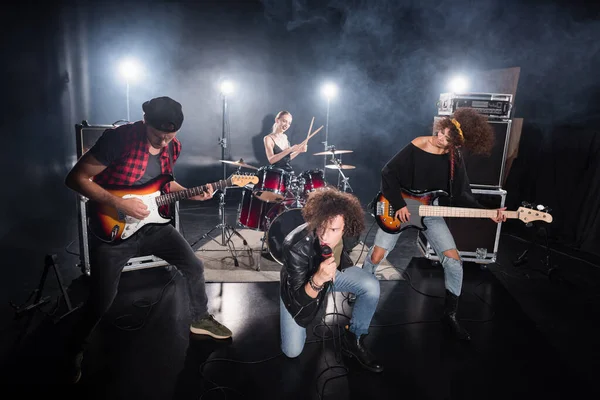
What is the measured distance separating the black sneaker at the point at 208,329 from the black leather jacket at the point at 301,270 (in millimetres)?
814

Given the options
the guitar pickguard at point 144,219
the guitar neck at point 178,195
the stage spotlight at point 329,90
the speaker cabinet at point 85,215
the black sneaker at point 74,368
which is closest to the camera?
the black sneaker at point 74,368

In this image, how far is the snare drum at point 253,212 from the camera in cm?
491

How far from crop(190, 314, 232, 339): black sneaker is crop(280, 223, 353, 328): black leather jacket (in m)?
0.81

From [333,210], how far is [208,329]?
1.52 metres

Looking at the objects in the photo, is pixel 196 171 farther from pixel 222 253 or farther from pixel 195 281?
pixel 195 281

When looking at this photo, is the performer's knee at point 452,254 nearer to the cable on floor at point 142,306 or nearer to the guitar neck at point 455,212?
the guitar neck at point 455,212

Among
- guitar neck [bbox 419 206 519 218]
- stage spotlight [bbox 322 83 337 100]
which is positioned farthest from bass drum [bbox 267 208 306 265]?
stage spotlight [bbox 322 83 337 100]

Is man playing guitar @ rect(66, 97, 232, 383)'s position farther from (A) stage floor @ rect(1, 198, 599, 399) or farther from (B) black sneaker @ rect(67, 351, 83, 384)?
(A) stage floor @ rect(1, 198, 599, 399)

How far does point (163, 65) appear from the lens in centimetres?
781

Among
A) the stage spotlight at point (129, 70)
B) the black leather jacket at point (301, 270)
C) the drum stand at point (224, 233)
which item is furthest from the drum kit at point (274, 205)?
the stage spotlight at point (129, 70)

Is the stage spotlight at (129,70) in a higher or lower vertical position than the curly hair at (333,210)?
higher

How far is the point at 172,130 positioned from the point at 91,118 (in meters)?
4.86

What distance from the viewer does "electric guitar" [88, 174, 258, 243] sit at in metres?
2.73

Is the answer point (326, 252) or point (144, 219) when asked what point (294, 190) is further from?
point (326, 252)
